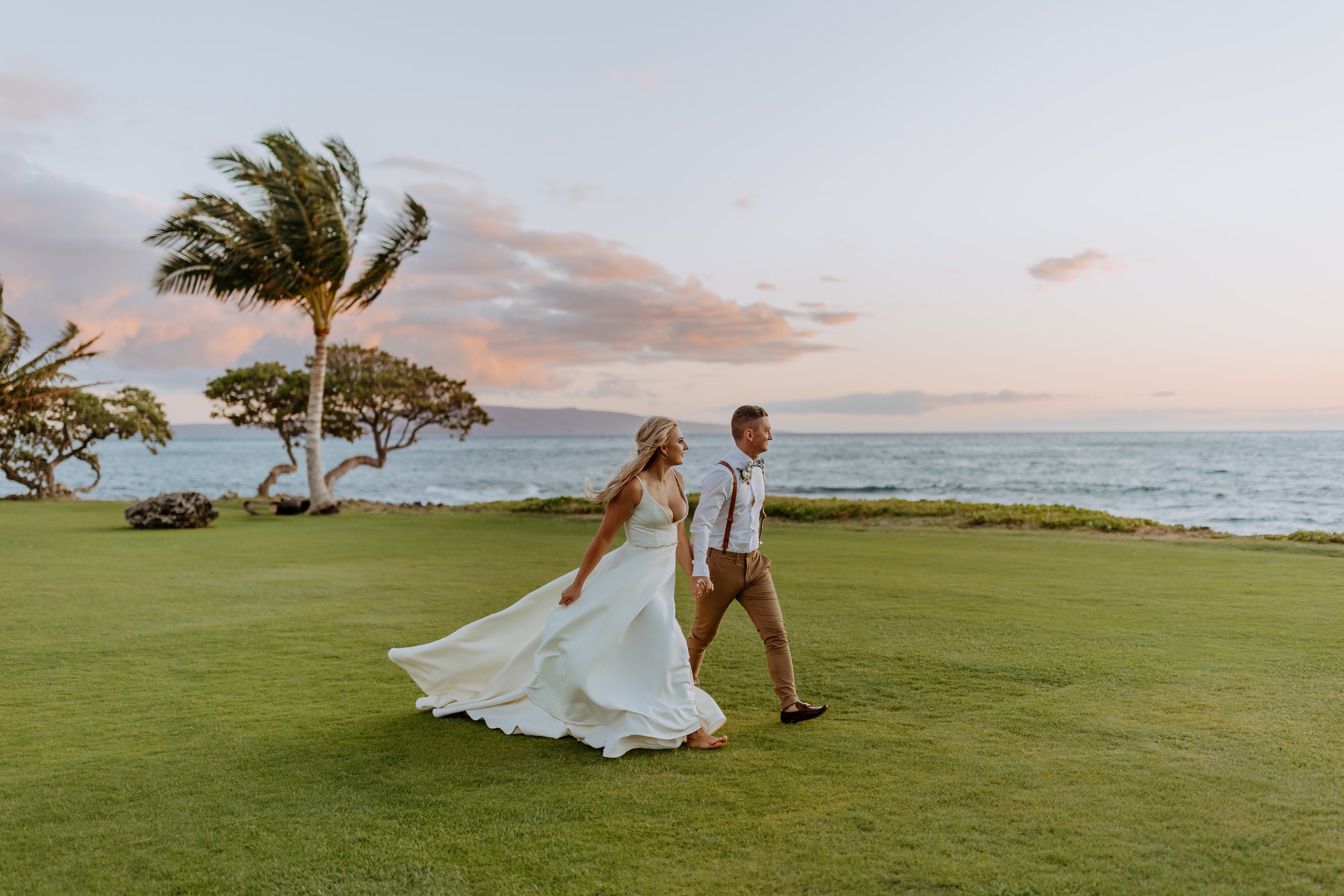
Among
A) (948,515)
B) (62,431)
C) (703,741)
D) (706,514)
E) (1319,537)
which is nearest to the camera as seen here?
(703,741)

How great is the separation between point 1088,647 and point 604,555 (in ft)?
15.2

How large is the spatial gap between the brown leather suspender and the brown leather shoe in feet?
3.59

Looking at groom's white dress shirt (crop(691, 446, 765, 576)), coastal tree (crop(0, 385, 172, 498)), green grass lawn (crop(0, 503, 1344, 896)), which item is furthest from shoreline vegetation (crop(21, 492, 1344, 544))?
groom's white dress shirt (crop(691, 446, 765, 576))

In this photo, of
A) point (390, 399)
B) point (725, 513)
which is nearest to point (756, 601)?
point (725, 513)

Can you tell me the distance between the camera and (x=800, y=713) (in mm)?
5695

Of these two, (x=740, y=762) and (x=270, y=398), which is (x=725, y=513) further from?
(x=270, y=398)

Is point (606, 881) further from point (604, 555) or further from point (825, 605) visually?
point (825, 605)

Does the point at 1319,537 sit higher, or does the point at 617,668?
the point at 617,668

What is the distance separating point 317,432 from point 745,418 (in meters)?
21.8

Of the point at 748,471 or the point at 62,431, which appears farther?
the point at 62,431

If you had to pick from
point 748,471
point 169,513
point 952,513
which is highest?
point 748,471

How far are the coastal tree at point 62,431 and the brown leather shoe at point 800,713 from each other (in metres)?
30.4

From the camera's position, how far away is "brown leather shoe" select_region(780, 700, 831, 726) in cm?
570

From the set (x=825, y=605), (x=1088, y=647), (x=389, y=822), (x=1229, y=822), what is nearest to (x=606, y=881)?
(x=389, y=822)
